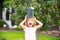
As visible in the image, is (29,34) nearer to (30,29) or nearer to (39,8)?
(30,29)

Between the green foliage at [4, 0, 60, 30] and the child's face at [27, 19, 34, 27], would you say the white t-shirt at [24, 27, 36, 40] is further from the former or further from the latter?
the green foliage at [4, 0, 60, 30]

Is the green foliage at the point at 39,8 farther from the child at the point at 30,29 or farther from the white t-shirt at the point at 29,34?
the white t-shirt at the point at 29,34

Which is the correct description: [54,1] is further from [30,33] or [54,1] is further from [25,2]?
[30,33]

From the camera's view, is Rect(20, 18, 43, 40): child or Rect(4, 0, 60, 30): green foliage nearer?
Rect(20, 18, 43, 40): child

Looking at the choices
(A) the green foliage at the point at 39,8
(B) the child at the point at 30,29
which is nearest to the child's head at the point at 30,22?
(B) the child at the point at 30,29

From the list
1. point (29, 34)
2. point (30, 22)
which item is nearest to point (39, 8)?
point (30, 22)

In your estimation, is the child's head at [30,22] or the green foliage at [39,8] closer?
the child's head at [30,22]

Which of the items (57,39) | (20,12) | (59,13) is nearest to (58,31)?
(57,39)

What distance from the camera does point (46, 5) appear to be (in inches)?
328

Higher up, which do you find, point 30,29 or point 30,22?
point 30,22

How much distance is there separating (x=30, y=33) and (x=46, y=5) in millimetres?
2687

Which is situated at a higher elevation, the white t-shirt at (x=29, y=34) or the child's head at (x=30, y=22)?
the child's head at (x=30, y=22)

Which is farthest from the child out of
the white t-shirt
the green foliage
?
the green foliage

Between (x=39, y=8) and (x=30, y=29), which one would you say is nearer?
(x=30, y=29)
